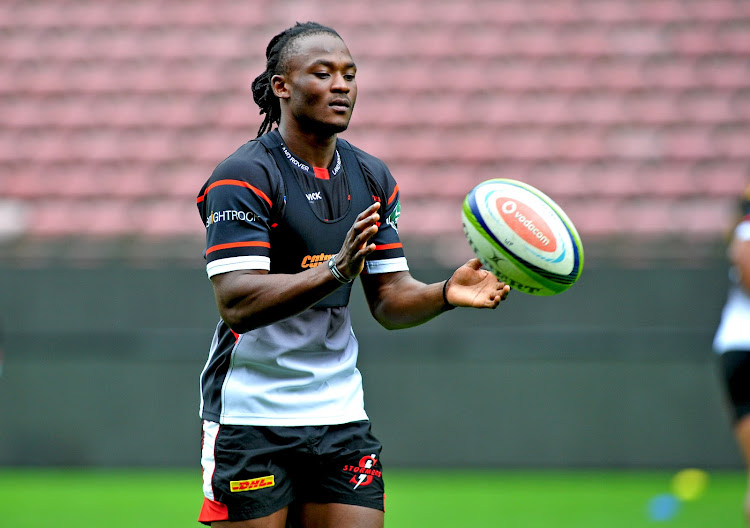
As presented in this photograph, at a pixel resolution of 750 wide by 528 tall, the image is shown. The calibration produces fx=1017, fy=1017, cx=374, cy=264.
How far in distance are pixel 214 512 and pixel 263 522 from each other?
18cm

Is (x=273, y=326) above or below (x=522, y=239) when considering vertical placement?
below

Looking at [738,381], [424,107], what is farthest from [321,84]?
[424,107]

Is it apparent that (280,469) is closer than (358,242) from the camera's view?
No

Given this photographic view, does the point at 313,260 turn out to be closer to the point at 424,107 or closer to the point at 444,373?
the point at 444,373

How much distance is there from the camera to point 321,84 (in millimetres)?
3377

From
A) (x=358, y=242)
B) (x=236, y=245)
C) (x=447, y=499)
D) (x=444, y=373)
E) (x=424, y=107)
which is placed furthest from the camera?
(x=424, y=107)

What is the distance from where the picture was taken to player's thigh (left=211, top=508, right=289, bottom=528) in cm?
323

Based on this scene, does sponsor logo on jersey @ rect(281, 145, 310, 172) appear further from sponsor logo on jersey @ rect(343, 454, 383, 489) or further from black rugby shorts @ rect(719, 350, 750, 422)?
black rugby shorts @ rect(719, 350, 750, 422)

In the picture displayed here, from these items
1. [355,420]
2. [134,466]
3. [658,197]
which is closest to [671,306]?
[658,197]

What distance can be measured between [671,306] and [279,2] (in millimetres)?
5042

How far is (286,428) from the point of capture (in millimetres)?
3305

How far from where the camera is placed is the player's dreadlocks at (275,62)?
3479 millimetres

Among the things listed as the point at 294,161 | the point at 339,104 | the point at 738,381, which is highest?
the point at 339,104

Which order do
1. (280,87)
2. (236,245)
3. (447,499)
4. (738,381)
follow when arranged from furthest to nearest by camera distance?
(447,499) < (738,381) < (280,87) < (236,245)
